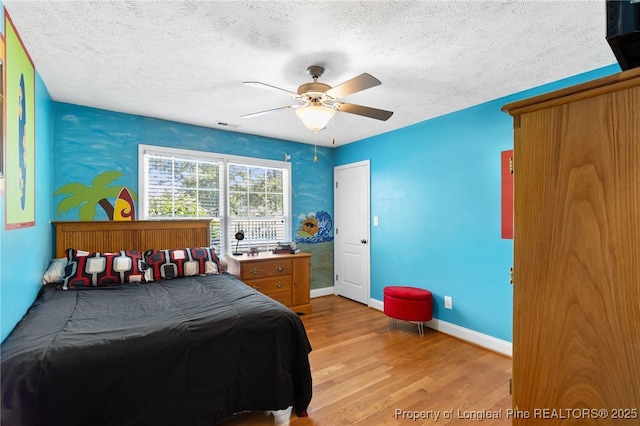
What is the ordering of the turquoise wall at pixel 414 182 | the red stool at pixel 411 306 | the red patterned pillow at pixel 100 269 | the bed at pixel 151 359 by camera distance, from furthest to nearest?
1. the red stool at pixel 411 306
2. the turquoise wall at pixel 414 182
3. the red patterned pillow at pixel 100 269
4. the bed at pixel 151 359

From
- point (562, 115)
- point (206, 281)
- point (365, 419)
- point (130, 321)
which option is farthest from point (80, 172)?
point (562, 115)

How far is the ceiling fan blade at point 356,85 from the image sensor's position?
1.93 metres

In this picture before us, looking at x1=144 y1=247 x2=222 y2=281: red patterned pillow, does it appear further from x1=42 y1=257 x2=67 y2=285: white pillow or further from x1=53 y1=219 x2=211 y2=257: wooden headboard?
x1=42 y1=257 x2=67 y2=285: white pillow

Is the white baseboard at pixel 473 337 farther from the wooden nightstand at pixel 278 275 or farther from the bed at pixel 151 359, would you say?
the bed at pixel 151 359

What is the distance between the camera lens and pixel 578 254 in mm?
770

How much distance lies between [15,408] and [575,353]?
2.12 m

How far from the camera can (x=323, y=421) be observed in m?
2.02

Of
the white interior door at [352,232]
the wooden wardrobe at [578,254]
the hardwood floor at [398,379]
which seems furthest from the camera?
the white interior door at [352,232]

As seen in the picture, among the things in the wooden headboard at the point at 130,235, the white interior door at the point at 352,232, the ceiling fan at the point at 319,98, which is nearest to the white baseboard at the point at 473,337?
the white interior door at the point at 352,232

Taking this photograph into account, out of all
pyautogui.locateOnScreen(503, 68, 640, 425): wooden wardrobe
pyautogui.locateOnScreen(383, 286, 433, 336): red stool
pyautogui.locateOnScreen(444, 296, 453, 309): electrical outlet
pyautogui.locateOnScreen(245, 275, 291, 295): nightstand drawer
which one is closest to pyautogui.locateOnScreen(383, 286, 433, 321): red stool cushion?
pyautogui.locateOnScreen(383, 286, 433, 336): red stool

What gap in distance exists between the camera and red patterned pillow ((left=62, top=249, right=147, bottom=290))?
2713 millimetres

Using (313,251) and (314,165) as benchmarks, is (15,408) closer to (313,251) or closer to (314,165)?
(313,251)

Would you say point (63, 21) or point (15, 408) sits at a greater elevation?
point (63, 21)

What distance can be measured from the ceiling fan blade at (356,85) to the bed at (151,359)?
5.11 feet
